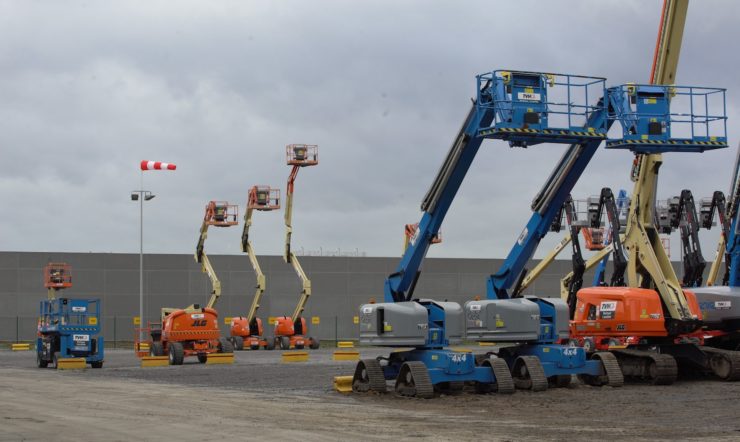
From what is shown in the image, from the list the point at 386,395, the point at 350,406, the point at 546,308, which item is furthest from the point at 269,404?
the point at 546,308

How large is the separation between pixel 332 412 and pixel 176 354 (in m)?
23.1

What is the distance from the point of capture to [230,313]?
7438cm

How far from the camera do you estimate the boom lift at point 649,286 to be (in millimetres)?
28078

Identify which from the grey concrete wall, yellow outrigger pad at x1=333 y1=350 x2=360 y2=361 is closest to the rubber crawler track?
yellow outrigger pad at x1=333 y1=350 x2=360 y2=361

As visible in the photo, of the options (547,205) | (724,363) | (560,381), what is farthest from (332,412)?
(724,363)

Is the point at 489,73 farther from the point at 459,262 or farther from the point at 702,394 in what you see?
the point at 459,262

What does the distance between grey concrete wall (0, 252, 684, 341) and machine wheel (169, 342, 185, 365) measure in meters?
30.1

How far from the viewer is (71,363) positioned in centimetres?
4031

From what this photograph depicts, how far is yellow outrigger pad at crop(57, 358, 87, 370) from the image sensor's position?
1585 inches

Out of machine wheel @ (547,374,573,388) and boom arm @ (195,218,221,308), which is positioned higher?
boom arm @ (195,218,221,308)

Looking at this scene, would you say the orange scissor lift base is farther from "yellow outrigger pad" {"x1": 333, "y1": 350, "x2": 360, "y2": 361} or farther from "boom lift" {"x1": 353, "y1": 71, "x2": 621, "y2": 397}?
"yellow outrigger pad" {"x1": 333, "y1": 350, "x2": 360, "y2": 361}

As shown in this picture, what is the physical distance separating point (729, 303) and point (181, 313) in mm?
22227

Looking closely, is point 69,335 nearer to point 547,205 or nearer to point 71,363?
point 71,363

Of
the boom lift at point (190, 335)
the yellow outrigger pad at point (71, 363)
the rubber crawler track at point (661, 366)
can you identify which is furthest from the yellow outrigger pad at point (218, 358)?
the rubber crawler track at point (661, 366)
